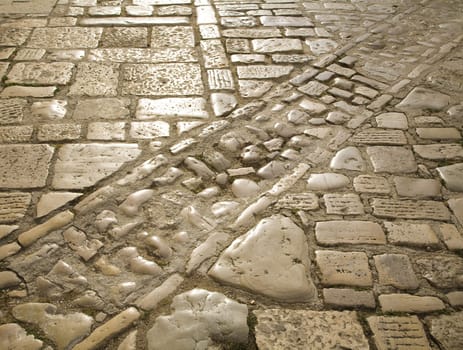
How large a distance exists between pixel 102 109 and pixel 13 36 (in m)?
1.57

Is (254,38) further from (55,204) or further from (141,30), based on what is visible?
(55,204)

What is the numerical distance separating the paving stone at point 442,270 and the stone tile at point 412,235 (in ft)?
0.28

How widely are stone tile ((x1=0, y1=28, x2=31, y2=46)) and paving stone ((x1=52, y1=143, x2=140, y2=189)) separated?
5.55 feet

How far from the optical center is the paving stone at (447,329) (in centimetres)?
168

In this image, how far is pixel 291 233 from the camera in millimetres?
2109

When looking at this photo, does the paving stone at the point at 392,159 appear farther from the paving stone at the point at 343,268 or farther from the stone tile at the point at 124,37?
the stone tile at the point at 124,37

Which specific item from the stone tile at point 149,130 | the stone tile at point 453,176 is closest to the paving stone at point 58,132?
the stone tile at point 149,130

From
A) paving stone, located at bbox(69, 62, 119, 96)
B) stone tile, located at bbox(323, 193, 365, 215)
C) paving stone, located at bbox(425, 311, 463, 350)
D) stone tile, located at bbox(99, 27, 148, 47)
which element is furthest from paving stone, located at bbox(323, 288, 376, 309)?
stone tile, located at bbox(99, 27, 148, 47)

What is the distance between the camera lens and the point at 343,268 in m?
1.96

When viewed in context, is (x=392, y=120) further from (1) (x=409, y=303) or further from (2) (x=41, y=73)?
(2) (x=41, y=73)

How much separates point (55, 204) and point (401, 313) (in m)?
1.68

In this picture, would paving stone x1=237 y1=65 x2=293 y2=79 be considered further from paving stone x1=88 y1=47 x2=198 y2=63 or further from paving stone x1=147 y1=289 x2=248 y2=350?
paving stone x1=147 y1=289 x2=248 y2=350

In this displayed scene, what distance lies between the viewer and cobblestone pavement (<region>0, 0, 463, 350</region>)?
69.1 inches

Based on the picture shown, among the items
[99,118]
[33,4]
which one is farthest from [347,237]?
[33,4]
